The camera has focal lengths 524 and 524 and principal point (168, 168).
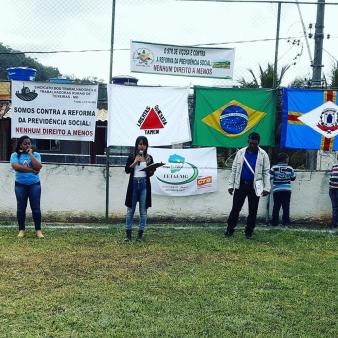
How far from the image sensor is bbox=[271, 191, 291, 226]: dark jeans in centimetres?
966

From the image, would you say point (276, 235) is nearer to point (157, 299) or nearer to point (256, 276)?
point (256, 276)

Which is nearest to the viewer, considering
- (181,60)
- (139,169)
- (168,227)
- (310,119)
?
(139,169)

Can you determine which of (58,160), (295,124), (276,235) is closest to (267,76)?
(295,124)

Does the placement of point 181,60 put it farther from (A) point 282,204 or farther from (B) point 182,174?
(A) point 282,204

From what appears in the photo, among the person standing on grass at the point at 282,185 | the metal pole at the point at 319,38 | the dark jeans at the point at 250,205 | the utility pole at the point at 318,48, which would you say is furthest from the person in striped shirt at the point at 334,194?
A: the metal pole at the point at 319,38

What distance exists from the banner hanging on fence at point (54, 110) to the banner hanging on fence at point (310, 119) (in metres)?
3.62

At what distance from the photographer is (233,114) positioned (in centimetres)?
986

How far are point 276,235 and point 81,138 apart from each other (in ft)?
12.8

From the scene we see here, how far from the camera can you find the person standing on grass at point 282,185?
9648 millimetres

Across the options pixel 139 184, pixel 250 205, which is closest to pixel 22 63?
pixel 139 184

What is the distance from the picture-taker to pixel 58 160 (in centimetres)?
1092

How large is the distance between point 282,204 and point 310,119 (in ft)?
5.54

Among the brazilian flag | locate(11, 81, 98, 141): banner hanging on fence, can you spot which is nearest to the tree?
the brazilian flag

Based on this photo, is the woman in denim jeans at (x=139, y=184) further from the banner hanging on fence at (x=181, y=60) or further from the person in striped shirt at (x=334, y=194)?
the person in striped shirt at (x=334, y=194)
